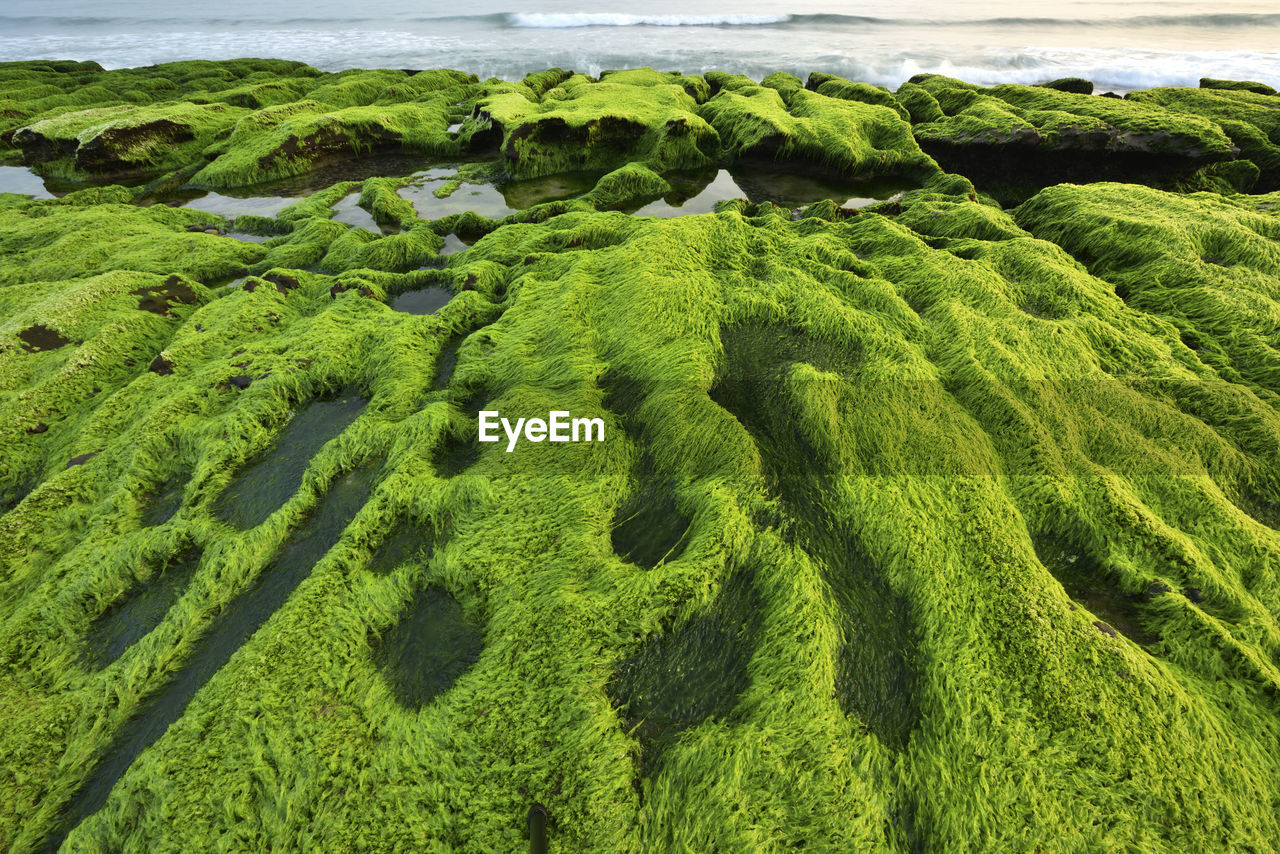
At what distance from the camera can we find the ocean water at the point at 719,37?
2164 centimetres

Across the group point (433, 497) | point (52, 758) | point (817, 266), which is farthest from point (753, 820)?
point (817, 266)

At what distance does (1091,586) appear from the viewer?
2887mm

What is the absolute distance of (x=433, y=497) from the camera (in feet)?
11.1

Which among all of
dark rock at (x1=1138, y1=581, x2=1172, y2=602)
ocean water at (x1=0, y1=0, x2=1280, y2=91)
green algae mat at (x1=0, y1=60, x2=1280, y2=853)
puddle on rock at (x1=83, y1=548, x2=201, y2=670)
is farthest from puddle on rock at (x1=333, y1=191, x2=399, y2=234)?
ocean water at (x1=0, y1=0, x2=1280, y2=91)

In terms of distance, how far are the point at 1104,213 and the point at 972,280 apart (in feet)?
9.43

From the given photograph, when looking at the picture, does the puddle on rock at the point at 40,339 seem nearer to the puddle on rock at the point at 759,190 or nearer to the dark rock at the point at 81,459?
the dark rock at the point at 81,459

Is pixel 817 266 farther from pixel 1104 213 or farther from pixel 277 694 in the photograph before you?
pixel 277 694

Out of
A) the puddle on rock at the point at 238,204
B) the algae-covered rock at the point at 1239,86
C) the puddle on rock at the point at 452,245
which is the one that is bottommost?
the puddle on rock at the point at 452,245

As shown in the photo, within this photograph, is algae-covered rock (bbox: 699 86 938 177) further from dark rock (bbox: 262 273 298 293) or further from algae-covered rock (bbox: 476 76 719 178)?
dark rock (bbox: 262 273 298 293)

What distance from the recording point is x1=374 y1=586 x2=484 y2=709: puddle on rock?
2564mm

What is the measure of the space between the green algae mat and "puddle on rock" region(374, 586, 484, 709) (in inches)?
0.8

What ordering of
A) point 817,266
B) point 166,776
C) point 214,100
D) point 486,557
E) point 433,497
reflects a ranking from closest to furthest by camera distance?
point 166,776 < point 486,557 < point 433,497 < point 817,266 < point 214,100

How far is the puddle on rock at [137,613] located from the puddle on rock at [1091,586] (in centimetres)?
538

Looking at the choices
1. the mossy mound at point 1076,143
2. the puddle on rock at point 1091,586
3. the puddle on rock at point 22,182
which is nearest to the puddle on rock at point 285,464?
the puddle on rock at point 1091,586
